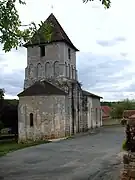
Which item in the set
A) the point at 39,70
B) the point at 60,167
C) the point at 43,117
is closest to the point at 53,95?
the point at 43,117

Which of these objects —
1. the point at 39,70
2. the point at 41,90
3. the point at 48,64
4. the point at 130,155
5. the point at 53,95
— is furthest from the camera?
the point at 39,70

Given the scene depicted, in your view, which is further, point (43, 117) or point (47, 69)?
point (47, 69)

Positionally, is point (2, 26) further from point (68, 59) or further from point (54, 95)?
point (68, 59)

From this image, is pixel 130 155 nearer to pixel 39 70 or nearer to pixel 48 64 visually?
pixel 48 64

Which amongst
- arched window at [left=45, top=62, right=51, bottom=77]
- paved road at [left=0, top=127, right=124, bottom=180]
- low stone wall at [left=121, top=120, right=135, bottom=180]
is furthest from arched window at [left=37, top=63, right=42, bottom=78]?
low stone wall at [left=121, top=120, right=135, bottom=180]

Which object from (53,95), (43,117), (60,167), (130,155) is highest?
(53,95)

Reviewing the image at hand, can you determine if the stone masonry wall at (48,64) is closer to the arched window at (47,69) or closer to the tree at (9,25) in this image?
the arched window at (47,69)

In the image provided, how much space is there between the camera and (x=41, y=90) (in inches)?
1384

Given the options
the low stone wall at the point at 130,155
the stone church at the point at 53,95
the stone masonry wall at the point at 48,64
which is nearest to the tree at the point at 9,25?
the low stone wall at the point at 130,155

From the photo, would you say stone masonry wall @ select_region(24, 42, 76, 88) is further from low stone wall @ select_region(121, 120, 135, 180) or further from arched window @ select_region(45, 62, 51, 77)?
low stone wall @ select_region(121, 120, 135, 180)

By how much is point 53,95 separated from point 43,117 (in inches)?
106

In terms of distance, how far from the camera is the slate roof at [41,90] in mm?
34844

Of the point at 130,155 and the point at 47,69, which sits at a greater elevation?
the point at 47,69

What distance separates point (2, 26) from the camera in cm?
816
